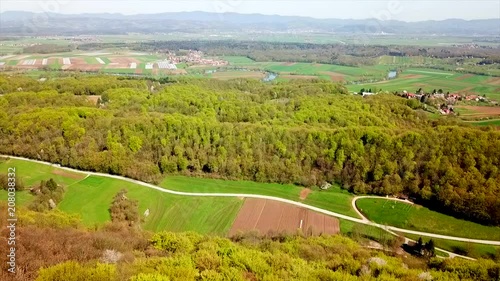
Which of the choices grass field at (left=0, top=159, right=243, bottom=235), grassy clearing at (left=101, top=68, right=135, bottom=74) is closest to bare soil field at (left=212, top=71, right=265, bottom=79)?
grassy clearing at (left=101, top=68, right=135, bottom=74)

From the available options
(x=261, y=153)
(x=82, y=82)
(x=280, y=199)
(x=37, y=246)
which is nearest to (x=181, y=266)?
(x=37, y=246)

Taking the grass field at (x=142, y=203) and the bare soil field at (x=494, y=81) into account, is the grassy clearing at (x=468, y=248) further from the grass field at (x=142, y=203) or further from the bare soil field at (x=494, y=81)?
the bare soil field at (x=494, y=81)

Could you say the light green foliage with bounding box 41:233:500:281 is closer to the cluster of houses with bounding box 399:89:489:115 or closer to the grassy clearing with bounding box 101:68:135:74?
the cluster of houses with bounding box 399:89:489:115

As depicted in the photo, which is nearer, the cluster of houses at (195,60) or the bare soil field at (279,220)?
the bare soil field at (279,220)

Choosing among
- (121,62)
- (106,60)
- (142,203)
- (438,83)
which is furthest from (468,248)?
(106,60)

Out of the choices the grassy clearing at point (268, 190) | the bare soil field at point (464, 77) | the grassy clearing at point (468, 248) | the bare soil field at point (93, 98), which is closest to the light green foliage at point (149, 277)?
the grassy clearing at point (468, 248)

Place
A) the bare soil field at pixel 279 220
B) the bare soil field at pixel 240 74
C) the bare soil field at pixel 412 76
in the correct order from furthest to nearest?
the bare soil field at pixel 240 74
the bare soil field at pixel 412 76
the bare soil field at pixel 279 220

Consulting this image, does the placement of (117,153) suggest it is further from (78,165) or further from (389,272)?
(389,272)
